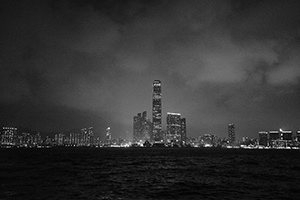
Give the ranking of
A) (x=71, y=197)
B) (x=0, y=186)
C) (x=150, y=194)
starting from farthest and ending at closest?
(x=0, y=186) → (x=150, y=194) → (x=71, y=197)

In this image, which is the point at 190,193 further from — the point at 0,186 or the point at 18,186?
the point at 0,186

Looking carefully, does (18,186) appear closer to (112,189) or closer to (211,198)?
(112,189)

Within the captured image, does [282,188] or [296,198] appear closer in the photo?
[296,198]

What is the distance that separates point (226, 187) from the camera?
3122 cm

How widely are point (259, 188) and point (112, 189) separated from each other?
1863 cm

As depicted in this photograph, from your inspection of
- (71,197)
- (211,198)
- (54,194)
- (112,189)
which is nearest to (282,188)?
(211,198)

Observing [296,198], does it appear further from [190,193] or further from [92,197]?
[92,197]

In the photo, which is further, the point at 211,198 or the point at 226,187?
the point at 226,187

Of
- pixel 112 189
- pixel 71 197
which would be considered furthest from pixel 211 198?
pixel 71 197

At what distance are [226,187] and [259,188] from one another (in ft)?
13.3

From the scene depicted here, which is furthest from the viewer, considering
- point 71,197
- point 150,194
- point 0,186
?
point 0,186

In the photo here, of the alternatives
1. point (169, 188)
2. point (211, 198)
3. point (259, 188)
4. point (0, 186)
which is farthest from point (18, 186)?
point (259, 188)

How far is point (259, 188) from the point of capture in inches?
1204

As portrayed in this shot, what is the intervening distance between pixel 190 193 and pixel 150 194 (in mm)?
4673
